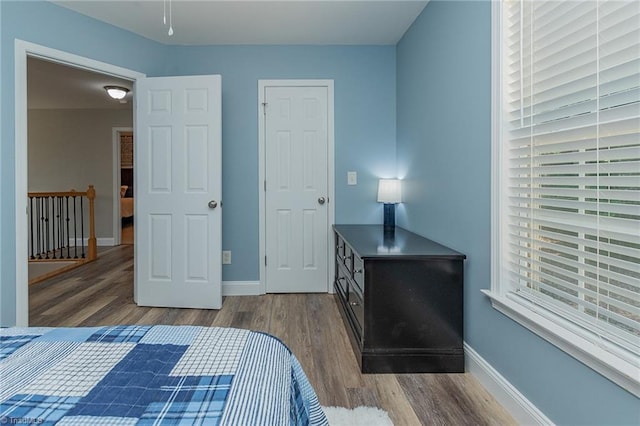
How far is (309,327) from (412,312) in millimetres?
965

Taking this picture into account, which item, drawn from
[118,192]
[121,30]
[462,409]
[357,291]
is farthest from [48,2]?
[118,192]

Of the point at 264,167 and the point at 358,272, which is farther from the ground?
the point at 264,167

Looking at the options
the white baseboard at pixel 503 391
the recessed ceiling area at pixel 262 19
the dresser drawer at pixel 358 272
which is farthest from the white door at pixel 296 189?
the white baseboard at pixel 503 391

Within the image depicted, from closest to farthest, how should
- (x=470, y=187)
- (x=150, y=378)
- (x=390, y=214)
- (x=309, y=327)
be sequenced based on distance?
(x=150, y=378) < (x=470, y=187) < (x=309, y=327) < (x=390, y=214)

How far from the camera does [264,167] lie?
3479mm

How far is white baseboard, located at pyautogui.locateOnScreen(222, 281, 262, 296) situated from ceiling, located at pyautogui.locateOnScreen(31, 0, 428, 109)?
7.89ft

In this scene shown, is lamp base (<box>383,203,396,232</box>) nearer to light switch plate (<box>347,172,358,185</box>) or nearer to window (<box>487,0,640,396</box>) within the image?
light switch plate (<box>347,172,358,185</box>)

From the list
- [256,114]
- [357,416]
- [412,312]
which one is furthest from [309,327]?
[256,114]

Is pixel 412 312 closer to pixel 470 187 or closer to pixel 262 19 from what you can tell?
pixel 470 187

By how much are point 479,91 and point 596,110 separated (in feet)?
2.48

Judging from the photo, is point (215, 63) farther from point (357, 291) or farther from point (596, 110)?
point (596, 110)

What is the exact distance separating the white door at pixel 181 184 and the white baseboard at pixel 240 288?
37cm

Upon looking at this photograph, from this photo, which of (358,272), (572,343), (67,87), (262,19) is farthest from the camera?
(67,87)

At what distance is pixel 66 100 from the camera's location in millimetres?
5781
